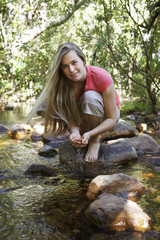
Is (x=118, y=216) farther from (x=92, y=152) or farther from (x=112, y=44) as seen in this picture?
(x=112, y=44)

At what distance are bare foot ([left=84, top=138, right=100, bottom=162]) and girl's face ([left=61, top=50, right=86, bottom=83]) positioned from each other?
0.76 meters

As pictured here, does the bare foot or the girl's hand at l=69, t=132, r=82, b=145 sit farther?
the bare foot

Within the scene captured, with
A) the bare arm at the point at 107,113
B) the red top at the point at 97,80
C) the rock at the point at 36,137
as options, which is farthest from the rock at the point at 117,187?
the rock at the point at 36,137

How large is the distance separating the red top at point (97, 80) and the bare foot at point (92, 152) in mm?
612

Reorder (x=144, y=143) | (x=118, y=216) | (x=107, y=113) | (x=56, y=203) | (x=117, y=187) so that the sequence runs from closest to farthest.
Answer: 1. (x=118, y=216)
2. (x=56, y=203)
3. (x=117, y=187)
4. (x=107, y=113)
5. (x=144, y=143)

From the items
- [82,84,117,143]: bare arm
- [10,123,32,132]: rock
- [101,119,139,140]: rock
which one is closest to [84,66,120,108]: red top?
[82,84,117,143]: bare arm

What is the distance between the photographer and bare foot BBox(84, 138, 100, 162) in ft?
9.32

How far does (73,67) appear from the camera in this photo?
2613mm

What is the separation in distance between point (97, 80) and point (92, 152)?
2.64 feet

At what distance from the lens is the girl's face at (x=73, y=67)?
2598mm

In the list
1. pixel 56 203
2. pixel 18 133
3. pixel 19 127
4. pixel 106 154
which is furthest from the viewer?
pixel 19 127

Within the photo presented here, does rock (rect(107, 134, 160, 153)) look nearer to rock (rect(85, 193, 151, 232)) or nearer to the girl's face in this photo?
the girl's face

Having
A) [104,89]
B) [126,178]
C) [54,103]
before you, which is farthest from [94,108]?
[126,178]

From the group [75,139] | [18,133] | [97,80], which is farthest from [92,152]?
[18,133]
